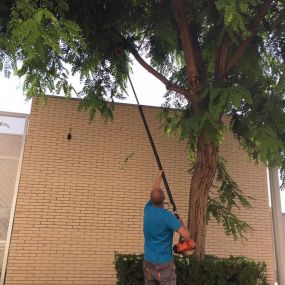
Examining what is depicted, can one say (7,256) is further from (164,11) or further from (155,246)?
(164,11)

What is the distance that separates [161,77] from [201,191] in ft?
6.68

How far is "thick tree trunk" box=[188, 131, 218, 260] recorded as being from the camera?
5.30 meters

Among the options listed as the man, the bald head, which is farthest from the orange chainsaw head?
the bald head

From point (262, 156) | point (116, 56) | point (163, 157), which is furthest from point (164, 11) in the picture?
point (163, 157)

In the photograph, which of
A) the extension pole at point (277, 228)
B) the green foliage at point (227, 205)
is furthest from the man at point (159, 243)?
the extension pole at point (277, 228)

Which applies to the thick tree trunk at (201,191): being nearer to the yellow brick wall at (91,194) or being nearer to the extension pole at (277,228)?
the yellow brick wall at (91,194)

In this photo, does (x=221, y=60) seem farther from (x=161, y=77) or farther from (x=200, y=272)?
(x=200, y=272)

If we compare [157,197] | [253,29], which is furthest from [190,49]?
[157,197]

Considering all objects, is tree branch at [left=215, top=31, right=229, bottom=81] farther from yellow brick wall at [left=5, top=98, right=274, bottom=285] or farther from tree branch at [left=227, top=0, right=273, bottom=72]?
yellow brick wall at [left=5, top=98, right=274, bottom=285]

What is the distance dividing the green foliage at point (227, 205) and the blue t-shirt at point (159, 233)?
2.33 m

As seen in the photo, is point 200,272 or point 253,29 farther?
point 253,29

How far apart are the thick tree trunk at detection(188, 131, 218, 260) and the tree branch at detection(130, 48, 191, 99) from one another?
834 mm

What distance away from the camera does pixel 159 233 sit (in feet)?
13.8

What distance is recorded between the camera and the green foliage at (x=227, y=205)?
21.0 feet
